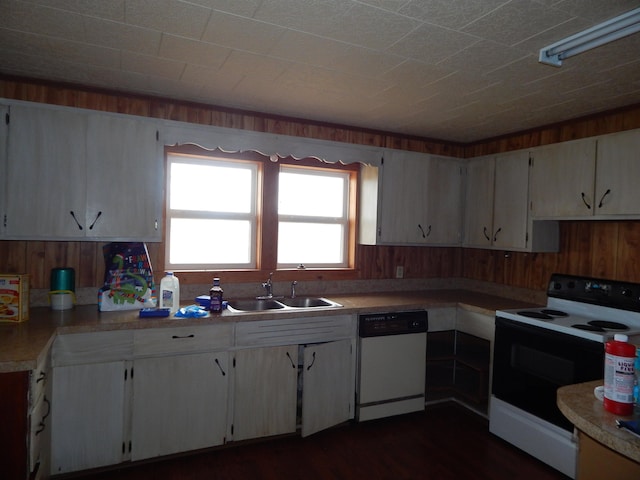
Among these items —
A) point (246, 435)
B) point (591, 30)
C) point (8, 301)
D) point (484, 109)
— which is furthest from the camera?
point (484, 109)

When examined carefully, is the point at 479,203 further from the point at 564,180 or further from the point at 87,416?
the point at 87,416

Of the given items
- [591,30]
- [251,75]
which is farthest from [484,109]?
[251,75]

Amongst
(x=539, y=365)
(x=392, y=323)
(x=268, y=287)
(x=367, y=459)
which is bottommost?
(x=367, y=459)

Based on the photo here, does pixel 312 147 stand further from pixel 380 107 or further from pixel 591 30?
pixel 591 30

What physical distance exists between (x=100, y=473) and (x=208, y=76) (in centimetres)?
240

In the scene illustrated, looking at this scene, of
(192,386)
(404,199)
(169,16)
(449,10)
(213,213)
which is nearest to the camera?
(449,10)

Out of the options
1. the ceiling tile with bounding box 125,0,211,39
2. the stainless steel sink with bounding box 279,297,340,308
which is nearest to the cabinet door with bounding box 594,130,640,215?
the stainless steel sink with bounding box 279,297,340,308

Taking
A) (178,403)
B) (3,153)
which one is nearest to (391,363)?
(178,403)

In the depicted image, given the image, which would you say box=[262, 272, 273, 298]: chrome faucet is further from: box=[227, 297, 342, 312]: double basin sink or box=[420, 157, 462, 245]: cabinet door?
box=[420, 157, 462, 245]: cabinet door

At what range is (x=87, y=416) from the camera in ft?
7.44

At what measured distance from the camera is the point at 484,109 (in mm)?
2924

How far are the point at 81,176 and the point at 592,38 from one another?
2809 mm

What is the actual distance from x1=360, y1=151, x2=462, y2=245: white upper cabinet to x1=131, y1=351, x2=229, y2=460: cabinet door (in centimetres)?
172

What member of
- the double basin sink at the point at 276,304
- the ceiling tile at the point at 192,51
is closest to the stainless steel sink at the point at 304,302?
the double basin sink at the point at 276,304
